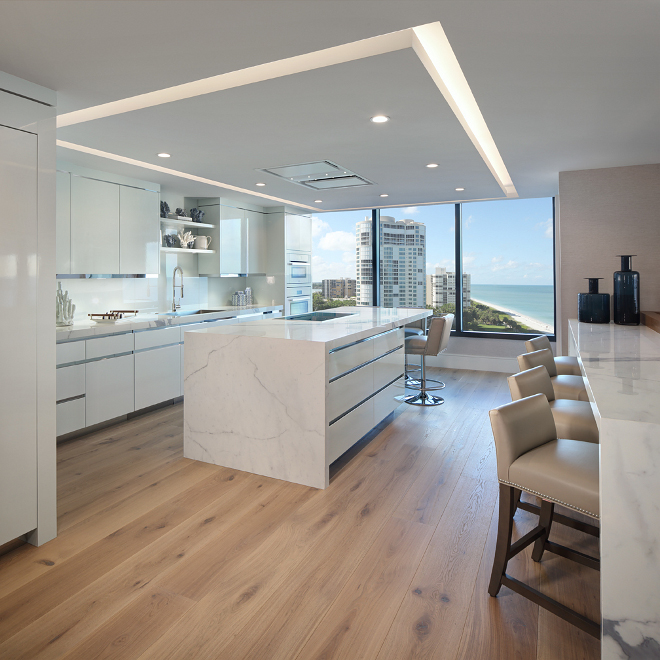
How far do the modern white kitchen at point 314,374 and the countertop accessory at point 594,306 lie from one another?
3cm

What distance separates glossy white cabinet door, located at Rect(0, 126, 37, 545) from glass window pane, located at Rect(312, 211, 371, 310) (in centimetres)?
544

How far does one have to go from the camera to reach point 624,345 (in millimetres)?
2600

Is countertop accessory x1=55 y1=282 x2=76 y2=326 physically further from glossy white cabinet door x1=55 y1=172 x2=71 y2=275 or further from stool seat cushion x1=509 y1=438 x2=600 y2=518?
stool seat cushion x1=509 y1=438 x2=600 y2=518

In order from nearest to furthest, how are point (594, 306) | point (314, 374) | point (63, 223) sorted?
1. point (314, 374)
2. point (594, 306)
3. point (63, 223)

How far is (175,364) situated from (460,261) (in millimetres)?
4168

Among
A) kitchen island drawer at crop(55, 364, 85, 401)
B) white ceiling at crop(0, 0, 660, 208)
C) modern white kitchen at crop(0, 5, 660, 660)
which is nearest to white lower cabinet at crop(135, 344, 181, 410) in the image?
modern white kitchen at crop(0, 5, 660, 660)

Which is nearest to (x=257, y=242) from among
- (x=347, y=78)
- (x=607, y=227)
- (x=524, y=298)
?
(x=524, y=298)

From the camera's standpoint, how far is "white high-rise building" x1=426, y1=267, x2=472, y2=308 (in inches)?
269

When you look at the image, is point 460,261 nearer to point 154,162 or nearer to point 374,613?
point 154,162

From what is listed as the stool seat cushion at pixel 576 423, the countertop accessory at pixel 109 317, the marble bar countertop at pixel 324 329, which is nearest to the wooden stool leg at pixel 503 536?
the stool seat cushion at pixel 576 423

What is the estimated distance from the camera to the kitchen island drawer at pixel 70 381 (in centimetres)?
363

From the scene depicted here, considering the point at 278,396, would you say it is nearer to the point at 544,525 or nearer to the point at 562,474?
the point at 544,525

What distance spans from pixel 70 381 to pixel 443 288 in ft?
16.4

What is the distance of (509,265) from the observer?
6.59m
